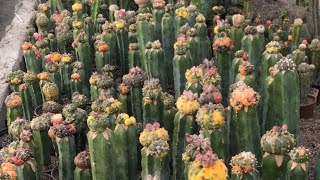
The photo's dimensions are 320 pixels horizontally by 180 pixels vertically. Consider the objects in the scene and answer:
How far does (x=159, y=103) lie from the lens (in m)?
3.98

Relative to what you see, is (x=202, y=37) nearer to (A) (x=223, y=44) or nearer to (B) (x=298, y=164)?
(A) (x=223, y=44)

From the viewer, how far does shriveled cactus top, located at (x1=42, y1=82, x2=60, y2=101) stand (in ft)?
15.5

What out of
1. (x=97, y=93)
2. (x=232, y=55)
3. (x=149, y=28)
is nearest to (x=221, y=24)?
(x=232, y=55)

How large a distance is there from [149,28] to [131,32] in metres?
0.45

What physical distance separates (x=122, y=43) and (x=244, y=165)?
294 centimetres

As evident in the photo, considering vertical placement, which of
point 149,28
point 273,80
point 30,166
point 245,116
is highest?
point 149,28

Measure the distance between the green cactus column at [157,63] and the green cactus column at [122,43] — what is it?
0.84m

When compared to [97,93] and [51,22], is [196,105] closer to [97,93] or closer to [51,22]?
[97,93]

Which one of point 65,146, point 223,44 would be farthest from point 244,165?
point 223,44

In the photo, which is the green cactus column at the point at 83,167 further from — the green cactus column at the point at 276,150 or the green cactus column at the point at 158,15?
the green cactus column at the point at 158,15

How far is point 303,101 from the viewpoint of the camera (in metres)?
5.03

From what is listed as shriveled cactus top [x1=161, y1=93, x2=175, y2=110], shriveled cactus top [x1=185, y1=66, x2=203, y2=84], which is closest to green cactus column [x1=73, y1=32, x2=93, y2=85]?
shriveled cactus top [x1=161, y1=93, x2=175, y2=110]

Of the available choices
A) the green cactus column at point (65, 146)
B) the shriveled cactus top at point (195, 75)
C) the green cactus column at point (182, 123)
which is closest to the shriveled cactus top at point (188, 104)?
the green cactus column at point (182, 123)

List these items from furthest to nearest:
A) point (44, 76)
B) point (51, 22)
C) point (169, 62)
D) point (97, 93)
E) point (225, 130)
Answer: point (51, 22) → point (169, 62) → point (44, 76) → point (97, 93) → point (225, 130)
